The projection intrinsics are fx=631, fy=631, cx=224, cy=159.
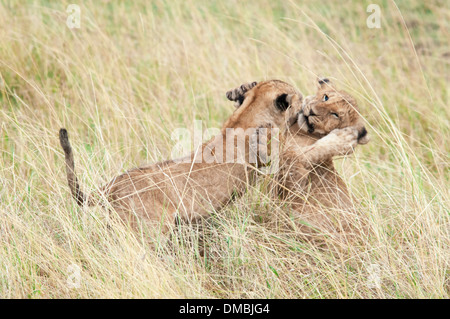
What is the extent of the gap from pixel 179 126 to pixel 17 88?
1.66 meters

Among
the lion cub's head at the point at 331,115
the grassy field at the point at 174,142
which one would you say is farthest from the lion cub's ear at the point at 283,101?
the grassy field at the point at 174,142

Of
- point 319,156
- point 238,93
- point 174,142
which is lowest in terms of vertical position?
point 319,156

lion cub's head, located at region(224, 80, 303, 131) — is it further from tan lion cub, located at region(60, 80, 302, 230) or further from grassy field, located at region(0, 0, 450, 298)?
grassy field, located at region(0, 0, 450, 298)

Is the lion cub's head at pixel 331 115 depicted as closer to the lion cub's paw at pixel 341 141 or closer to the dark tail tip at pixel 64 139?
the lion cub's paw at pixel 341 141

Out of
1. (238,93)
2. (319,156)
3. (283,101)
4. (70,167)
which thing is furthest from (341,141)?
(70,167)

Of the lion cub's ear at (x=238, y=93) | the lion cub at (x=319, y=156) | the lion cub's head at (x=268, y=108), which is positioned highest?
the lion cub's ear at (x=238, y=93)

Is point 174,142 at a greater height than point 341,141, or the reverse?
point 174,142

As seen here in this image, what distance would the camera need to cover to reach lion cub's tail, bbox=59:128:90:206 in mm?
3605

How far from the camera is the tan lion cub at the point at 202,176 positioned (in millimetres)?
3936

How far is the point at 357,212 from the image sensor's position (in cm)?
417

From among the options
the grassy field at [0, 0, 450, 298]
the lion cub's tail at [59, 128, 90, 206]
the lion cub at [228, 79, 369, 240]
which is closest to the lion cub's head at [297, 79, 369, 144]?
the lion cub at [228, 79, 369, 240]

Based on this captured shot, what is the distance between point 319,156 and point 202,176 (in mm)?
791

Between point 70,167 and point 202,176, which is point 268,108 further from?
point 70,167

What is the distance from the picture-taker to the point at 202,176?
4160 millimetres
